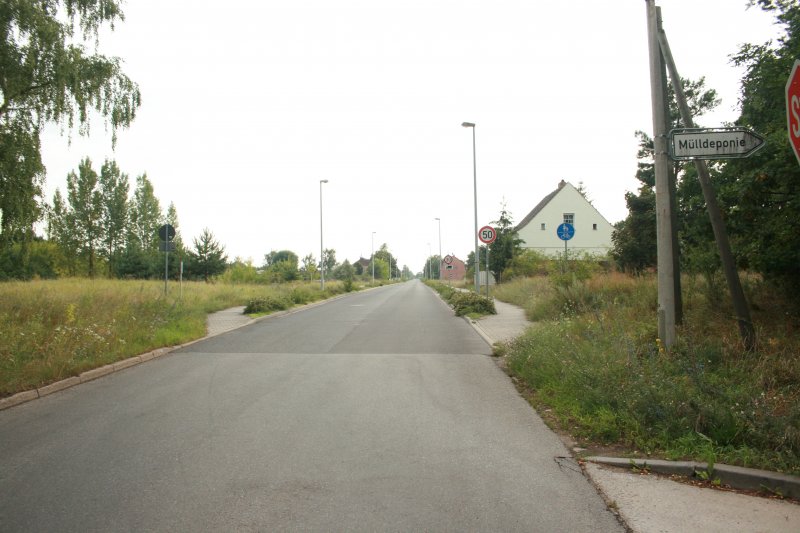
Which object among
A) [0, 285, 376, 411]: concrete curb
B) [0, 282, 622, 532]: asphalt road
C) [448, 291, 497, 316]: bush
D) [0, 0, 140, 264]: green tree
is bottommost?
[0, 282, 622, 532]: asphalt road

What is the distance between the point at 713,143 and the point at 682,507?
A: 479 cm

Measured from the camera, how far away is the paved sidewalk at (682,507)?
131 inches

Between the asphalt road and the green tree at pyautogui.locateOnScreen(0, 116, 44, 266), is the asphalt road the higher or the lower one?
the lower one

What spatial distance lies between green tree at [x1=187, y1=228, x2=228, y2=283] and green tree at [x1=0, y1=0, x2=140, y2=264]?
4020 centimetres

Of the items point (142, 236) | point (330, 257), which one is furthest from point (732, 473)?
point (330, 257)

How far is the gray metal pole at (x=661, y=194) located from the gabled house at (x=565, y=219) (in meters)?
50.2

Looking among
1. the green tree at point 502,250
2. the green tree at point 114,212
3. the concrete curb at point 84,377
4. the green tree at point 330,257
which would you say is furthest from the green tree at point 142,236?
the concrete curb at point 84,377

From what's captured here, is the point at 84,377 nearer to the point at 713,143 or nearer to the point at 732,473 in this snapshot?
the point at 732,473

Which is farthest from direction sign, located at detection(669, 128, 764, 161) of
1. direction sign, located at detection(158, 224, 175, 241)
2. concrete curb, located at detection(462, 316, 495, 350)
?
direction sign, located at detection(158, 224, 175, 241)

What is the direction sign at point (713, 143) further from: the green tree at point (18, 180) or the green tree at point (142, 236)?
the green tree at point (142, 236)

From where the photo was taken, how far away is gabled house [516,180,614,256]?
56.9 metres

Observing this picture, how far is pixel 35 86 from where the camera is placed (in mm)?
13047

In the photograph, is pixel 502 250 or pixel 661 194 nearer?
pixel 661 194

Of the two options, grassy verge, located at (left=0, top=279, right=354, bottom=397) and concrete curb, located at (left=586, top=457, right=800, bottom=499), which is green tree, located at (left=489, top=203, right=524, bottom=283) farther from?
concrete curb, located at (left=586, top=457, right=800, bottom=499)
